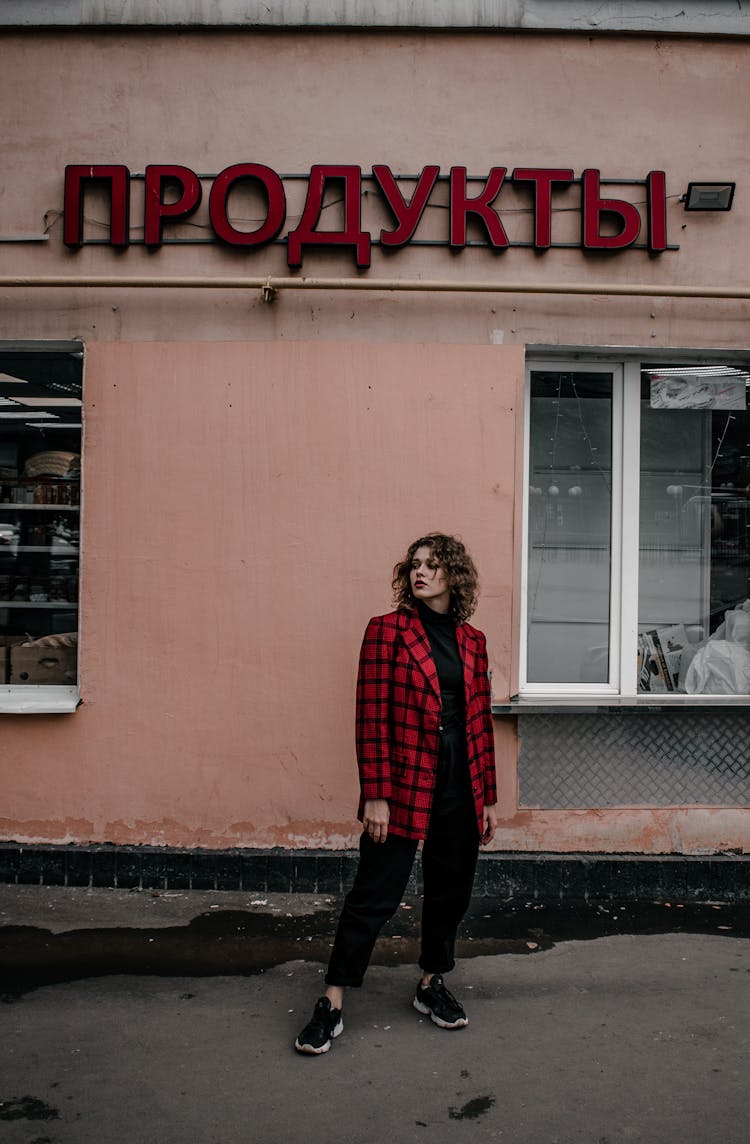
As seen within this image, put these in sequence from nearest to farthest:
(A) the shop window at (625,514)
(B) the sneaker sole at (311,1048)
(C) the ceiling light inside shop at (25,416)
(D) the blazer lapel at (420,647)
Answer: (B) the sneaker sole at (311,1048), (D) the blazer lapel at (420,647), (A) the shop window at (625,514), (C) the ceiling light inside shop at (25,416)

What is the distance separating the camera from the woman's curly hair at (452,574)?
3.96 meters

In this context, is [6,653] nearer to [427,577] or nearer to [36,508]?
[36,508]

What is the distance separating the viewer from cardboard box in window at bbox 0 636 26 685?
5.89m

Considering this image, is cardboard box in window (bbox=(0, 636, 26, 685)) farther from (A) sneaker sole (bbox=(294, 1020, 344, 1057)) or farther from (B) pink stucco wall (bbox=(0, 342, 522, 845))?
(A) sneaker sole (bbox=(294, 1020, 344, 1057))

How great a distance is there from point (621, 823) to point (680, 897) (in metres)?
0.47

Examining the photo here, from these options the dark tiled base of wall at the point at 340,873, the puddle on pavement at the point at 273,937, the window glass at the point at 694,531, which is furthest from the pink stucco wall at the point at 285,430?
the window glass at the point at 694,531

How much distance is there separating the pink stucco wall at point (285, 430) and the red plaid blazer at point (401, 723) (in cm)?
164

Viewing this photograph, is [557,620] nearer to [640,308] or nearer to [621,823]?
[621,823]

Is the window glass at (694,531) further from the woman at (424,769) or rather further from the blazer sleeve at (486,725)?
the woman at (424,769)

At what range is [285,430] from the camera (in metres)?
5.52

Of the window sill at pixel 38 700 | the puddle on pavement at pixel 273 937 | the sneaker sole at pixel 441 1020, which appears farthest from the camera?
the window sill at pixel 38 700

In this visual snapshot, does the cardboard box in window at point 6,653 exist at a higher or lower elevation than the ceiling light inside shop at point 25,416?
lower

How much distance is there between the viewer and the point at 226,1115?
11.1 feet

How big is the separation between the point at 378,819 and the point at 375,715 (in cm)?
37
